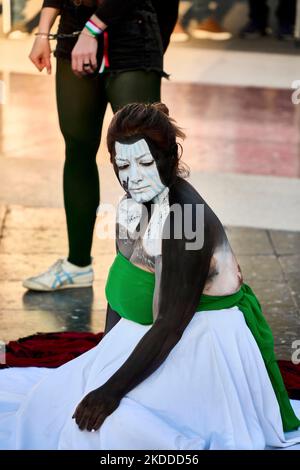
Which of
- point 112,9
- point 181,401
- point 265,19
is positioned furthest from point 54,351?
point 265,19

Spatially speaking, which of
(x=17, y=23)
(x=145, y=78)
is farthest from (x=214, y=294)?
(x=17, y=23)

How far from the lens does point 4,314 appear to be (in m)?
4.99

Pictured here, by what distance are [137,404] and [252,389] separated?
1.21 feet

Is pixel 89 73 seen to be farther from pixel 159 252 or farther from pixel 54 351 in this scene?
pixel 159 252

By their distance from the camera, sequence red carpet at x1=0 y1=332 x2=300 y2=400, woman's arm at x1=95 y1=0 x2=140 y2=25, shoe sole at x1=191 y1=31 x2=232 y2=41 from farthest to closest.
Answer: shoe sole at x1=191 y1=31 x2=232 y2=41
woman's arm at x1=95 y1=0 x2=140 y2=25
red carpet at x1=0 y1=332 x2=300 y2=400

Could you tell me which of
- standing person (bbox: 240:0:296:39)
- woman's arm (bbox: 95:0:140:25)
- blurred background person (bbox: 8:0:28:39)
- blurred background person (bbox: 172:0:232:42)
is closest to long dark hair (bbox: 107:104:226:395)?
woman's arm (bbox: 95:0:140:25)

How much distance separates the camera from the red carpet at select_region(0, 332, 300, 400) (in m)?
4.35

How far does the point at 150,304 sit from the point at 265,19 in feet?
38.7

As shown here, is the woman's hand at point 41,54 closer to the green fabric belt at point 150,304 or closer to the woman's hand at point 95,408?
the green fabric belt at point 150,304

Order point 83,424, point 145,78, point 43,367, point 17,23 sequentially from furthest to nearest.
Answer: point 17,23, point 145,78, point 43,367, point 83,424

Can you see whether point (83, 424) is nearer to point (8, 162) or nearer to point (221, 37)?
point (8, 162)

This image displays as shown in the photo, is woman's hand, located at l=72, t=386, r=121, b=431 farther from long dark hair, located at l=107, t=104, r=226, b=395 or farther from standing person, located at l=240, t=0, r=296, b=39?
standing person, located at l=240, t=0, r=296, b=39

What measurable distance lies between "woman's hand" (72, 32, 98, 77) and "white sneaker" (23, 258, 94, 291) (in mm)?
1001

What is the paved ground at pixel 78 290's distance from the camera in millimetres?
4922
